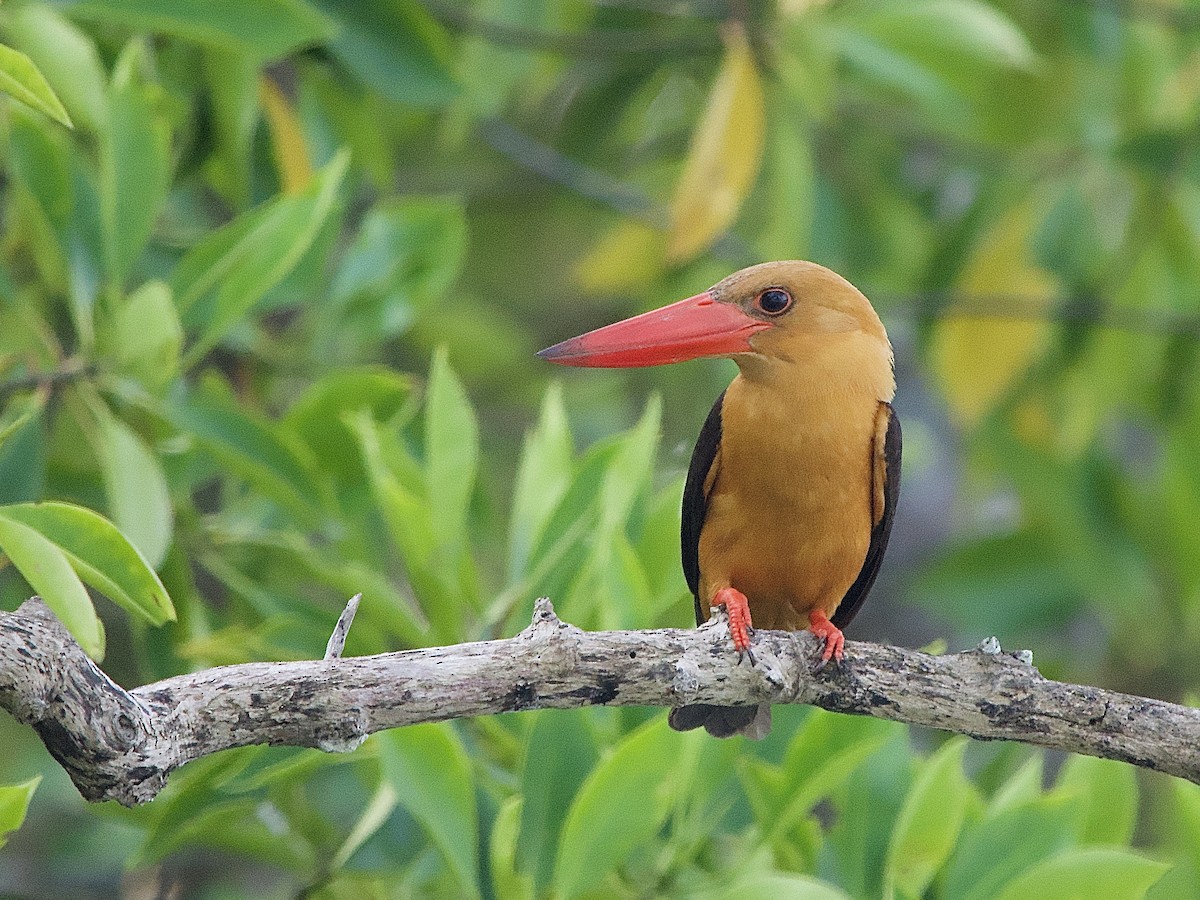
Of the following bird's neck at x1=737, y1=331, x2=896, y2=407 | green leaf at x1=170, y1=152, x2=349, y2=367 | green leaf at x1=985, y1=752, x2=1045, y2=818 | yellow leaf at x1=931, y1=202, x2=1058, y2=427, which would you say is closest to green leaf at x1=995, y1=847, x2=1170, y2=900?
green leaf at x1=985, y1=752, x2=1045, y2=818

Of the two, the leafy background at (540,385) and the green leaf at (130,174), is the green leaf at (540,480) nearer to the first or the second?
the leafy background at (540,385)

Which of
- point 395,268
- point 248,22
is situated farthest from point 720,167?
point 248,22

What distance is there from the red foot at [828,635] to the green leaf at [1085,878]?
65cm

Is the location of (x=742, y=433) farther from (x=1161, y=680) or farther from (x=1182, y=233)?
(x=1161, y=680)

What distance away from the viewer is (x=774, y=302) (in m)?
3.34

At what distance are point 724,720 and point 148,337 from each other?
156 cm

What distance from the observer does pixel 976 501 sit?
7.04m

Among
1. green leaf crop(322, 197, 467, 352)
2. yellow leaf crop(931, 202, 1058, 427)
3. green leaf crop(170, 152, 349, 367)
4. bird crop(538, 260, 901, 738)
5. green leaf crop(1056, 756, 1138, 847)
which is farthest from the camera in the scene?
yellow leaf crop(931, 202, 1058, 427)

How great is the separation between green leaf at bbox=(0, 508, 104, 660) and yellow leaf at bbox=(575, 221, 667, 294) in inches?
163

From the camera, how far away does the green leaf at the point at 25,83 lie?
2094 millimetres

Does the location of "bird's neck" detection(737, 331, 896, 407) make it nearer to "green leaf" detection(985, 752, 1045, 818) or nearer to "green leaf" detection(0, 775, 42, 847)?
"green leaf" detection(985, 752, 1045, 818)

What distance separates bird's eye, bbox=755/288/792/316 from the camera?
333 centimetres

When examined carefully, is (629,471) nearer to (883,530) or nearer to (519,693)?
A: (883,530)

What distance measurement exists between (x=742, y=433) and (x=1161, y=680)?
174 inches
